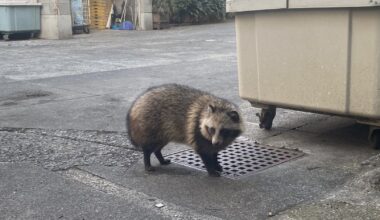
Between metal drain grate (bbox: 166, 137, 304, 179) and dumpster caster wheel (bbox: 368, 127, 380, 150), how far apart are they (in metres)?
0.64

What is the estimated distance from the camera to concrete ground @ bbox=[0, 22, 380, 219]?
12.3ft

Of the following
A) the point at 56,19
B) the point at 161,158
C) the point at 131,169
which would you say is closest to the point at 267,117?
the point at 161,158

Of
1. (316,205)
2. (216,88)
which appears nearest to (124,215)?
(316,205)

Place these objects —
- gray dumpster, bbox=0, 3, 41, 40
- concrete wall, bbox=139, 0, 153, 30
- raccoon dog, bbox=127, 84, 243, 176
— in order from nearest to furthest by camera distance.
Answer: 1. raccoon dog, bbox=127, 84, 243, 176
2. gray dumpster, bbox=0, 3, 41, 40
3. concrete wall, bbox=139, 0, 153, 30

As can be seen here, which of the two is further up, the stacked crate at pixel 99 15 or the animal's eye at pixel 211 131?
the stacked crate at pixel 99 15

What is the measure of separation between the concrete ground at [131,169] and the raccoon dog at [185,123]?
0.24 meters

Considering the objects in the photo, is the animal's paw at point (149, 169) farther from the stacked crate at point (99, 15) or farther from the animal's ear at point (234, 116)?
the stacked crate at point (99, 15)

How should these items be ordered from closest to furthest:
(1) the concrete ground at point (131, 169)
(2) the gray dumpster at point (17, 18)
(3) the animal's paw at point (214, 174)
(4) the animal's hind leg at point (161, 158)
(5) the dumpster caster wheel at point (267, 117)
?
(1) the concrete ground at point (131, 169) < (3) the animal's paw at point (214, 174) < (4) the animal's hind leg at point (161, 158) < (5) the dumpster caster wheel at point (267, 117) < (2) the gray dumpster at point (17, 18)

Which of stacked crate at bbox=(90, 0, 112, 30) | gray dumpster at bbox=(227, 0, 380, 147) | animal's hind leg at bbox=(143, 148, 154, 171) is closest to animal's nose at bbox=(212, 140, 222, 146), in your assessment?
animal's hind leg at bbox=(143, 148, 154, 171)

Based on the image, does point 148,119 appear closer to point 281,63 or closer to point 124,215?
point 124,215

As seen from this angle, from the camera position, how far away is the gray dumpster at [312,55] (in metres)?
4.55

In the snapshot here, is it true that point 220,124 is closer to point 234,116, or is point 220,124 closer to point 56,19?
point 234,116

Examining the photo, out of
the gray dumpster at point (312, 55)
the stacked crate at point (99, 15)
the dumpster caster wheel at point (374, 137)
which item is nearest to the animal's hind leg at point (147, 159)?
the gray dumpster at point (312, 55)

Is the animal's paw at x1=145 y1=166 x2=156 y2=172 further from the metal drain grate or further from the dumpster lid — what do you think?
the dumpster lid
